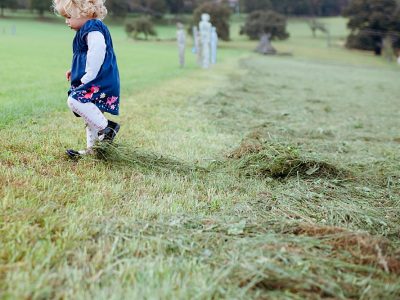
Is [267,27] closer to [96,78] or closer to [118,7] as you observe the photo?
[118,7]

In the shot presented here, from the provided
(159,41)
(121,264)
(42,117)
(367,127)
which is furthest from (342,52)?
(121,264)

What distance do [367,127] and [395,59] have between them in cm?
4893

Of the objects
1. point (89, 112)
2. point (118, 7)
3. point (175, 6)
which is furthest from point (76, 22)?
point (175, 6)

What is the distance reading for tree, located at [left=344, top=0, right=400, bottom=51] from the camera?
57.2 m

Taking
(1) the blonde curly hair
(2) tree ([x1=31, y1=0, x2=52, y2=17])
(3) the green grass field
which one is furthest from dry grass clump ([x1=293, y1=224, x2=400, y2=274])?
(2) tree ([x1=31, y1=0, x2=52, y2=17])

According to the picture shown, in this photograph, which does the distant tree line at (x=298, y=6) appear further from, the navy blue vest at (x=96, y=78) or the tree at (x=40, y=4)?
the navy blue vest at (x=96, y=78)

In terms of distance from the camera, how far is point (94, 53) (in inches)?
157

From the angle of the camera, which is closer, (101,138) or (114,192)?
(114,192)

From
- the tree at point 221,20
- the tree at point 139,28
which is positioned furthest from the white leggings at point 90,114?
the tree at point 221,20

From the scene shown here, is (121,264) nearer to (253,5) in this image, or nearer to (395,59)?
(395,59)

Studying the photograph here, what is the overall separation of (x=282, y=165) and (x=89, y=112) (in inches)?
68.8

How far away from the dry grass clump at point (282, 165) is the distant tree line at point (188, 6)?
61.5m

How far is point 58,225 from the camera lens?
2.57 metres

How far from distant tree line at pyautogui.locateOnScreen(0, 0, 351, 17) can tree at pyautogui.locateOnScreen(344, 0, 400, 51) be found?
1655 cm
